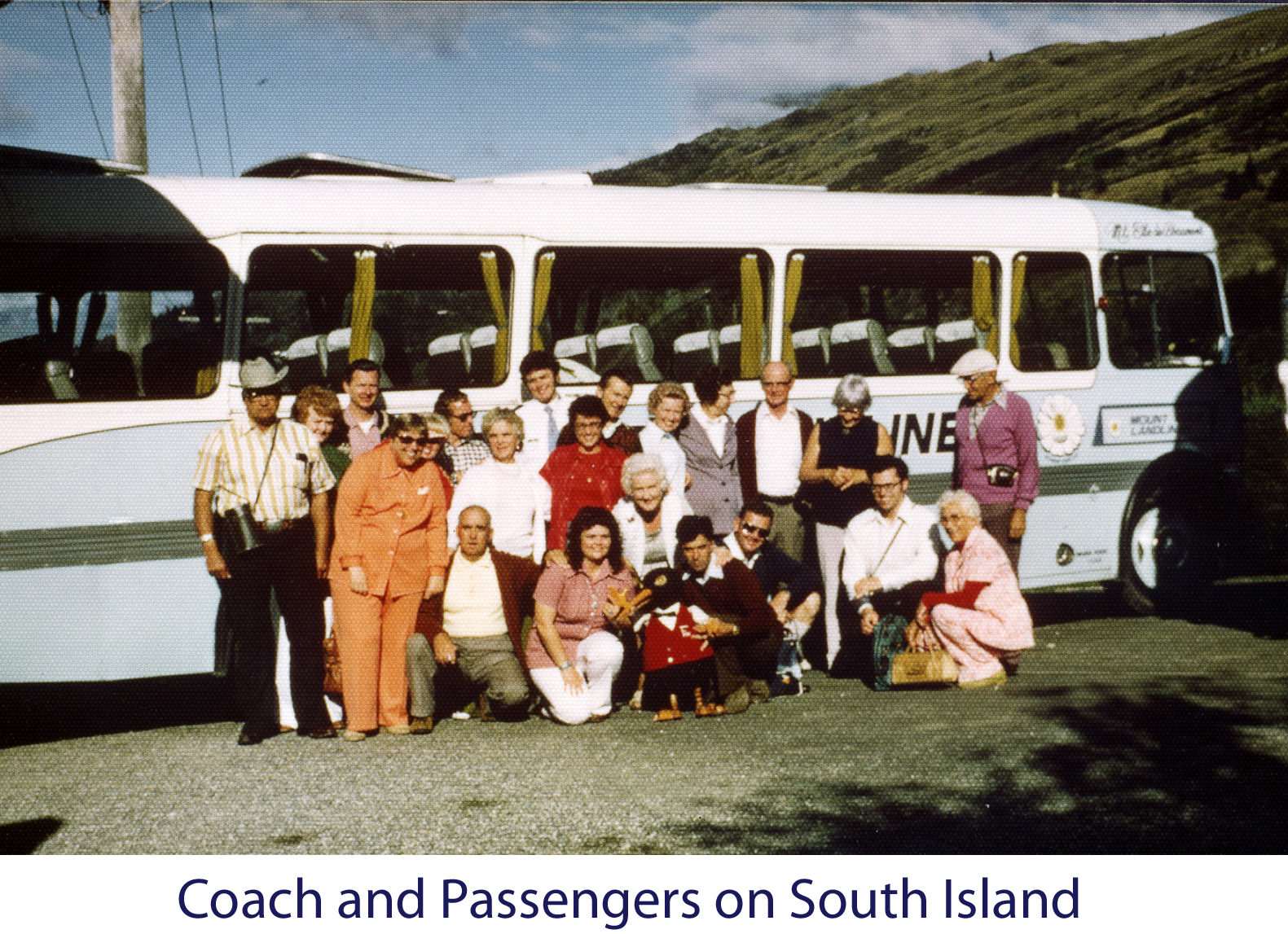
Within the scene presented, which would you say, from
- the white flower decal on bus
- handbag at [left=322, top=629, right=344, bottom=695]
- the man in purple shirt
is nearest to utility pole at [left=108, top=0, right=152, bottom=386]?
handbag at [left=322, top=629, right=344, bottom=695]

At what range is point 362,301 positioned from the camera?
23.5ft

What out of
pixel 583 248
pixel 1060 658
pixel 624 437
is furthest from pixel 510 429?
pixel 1060 658

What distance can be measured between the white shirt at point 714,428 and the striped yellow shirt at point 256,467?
2.23 metres

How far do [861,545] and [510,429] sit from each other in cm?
216

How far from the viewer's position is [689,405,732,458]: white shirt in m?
7.61

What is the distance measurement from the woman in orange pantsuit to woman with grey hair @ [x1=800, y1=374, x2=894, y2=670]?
7.68 feet

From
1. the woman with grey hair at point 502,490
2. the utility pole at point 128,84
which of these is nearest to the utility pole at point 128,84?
the utility pole at point 128,84

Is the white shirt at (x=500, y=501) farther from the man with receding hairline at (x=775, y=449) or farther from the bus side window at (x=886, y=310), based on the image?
the bus side window at (x=886, y=310)

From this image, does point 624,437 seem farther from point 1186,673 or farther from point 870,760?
point 1186,673

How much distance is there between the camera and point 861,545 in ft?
25.3

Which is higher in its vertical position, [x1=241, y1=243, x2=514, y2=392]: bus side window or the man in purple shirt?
[x1=241, y1=243, x2=514, y2=392]: bus side window

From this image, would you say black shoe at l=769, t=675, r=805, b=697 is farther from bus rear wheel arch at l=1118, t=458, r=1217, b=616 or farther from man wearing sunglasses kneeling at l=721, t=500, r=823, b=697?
bus rear wheel arch at l=1118, t=458, r=1217, b=616

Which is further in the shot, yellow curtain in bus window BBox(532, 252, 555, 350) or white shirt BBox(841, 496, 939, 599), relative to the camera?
white shirt BBox(841, 496, 939, 599)

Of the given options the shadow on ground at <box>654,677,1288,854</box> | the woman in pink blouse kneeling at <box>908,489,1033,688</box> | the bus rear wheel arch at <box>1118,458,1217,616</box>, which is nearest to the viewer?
the shadow on ground at <box>654,677,1288,854</box>
